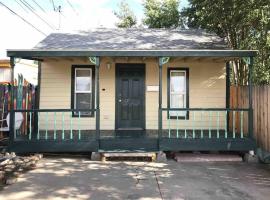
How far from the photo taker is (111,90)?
11.7 m

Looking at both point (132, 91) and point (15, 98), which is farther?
point (132, 91)

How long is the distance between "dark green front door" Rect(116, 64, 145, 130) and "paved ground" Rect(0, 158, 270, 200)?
2.75 meters

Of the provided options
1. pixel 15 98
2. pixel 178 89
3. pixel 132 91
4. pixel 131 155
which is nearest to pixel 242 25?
pixel 178 89

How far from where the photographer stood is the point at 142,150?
9.59 m

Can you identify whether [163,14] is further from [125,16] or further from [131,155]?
[131,155]

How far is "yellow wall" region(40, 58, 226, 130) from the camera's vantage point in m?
11.7

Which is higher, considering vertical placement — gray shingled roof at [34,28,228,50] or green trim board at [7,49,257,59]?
gray shingled roof at [34,28,228,50]

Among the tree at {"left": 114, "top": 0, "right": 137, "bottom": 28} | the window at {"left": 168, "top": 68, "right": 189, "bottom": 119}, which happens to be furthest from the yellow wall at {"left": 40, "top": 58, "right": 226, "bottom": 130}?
the tree at {"left": 114, "top": 0, "right": 137, "bottom": 28}

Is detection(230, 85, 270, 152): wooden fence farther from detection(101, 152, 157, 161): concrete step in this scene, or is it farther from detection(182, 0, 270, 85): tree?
detection(182, 0, 270, 85): tree

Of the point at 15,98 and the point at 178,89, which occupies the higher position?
the point at 178,89

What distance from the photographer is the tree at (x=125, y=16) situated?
2997 centimetres

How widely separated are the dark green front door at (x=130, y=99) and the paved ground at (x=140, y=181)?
9.03ft

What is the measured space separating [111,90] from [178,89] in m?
2.25

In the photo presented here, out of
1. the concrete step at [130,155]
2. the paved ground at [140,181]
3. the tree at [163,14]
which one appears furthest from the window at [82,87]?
the tree at [163,14]
